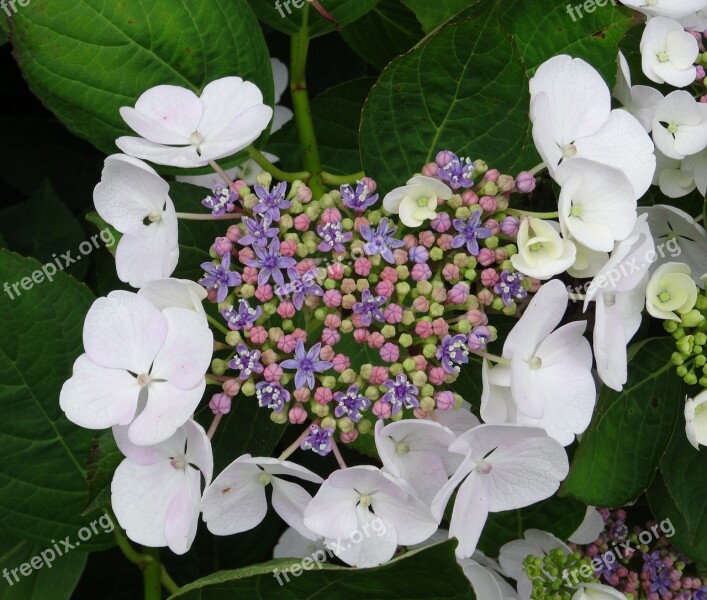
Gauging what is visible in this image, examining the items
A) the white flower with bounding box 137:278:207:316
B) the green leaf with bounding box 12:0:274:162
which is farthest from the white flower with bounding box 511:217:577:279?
the green leaf with bounding box 12:0:274:162

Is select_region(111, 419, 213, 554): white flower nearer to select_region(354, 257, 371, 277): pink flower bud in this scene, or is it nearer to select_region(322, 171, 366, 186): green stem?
select_region(354, 257, 371, 277): pink flower bud

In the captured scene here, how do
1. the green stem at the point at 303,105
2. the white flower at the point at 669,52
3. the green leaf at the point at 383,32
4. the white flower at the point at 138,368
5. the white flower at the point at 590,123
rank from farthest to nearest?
the green leaf at the point at 383,32 → the green stem at the point at 303,105 → the white flower at the point at 669,52 → the white flower at the point at 590,123 → the white flower at the point at 138,368

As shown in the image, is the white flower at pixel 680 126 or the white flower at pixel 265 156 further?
the white flower at pixel 265 156

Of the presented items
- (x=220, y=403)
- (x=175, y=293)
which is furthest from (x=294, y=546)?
(x=175, y=293)

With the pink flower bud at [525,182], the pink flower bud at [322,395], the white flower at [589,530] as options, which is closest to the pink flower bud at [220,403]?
the pink flower bud at [322,395]

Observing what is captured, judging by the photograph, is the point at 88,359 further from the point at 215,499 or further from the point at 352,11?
the point at 352,11

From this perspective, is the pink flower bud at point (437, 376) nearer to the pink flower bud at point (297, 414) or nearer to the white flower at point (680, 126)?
the pink flower bud at point (297, 414)
